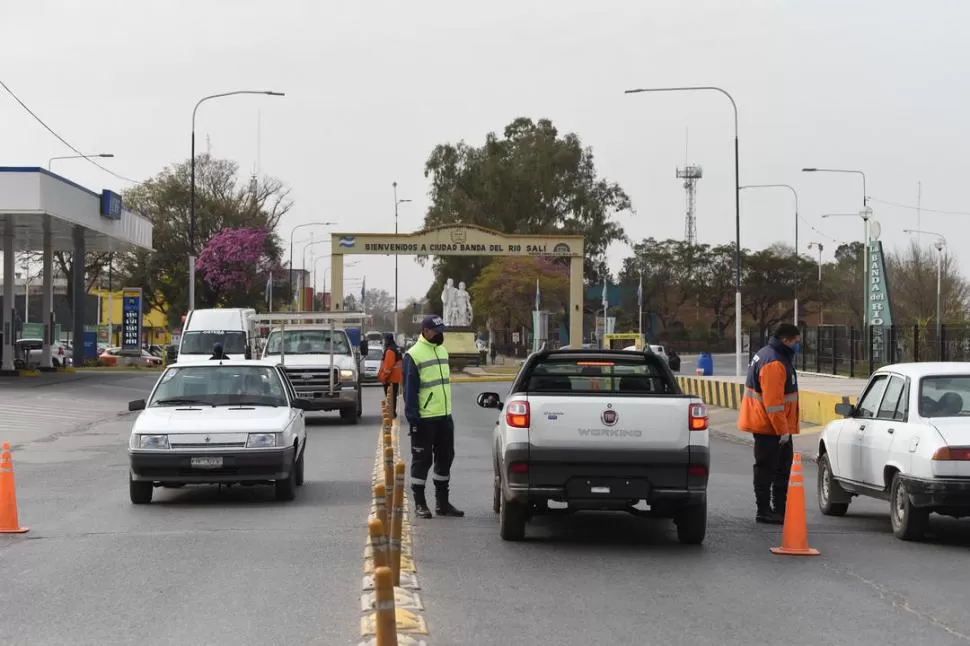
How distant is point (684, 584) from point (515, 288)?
Answer: 82.0m

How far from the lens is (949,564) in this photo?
10922 mm

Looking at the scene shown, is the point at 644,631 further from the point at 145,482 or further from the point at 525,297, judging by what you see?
the point at 525,297

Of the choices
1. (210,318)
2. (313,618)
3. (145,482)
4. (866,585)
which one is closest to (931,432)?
(866,585)

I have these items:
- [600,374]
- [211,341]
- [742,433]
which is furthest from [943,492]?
[211,341]

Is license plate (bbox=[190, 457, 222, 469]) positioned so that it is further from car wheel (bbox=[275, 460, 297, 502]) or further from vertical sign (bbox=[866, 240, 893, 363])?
vertical sign (bbox=[866, 240, 893, 363])

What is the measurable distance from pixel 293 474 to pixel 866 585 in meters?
7.20

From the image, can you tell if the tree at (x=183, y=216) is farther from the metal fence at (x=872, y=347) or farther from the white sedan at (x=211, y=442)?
the white sedan at (x=211, y=442)

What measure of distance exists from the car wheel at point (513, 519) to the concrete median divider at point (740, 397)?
1099 cm

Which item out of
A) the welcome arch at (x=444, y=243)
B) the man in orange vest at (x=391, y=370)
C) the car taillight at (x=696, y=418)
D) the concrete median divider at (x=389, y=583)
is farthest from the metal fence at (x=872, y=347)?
the concrete median divider at (x=389, y=583)

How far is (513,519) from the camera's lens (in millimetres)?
11750

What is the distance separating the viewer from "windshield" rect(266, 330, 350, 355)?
1155 inches

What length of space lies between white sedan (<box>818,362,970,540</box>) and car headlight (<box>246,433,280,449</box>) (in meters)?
5.83

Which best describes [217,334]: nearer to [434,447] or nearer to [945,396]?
[434,447]

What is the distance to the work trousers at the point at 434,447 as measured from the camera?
13523 millimetres
